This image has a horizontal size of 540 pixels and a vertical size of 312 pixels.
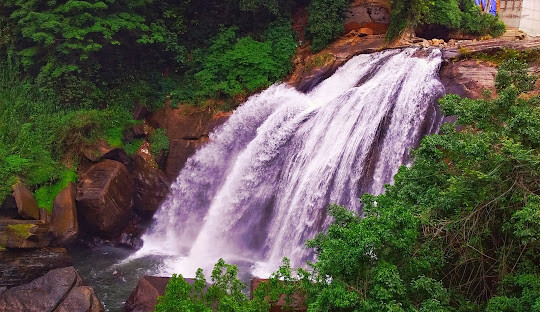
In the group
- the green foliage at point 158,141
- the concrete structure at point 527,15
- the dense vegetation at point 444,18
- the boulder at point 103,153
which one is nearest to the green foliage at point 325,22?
the dense vegetation at point 444,18

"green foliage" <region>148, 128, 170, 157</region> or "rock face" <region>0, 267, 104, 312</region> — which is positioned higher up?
"green foliage" <region>148, 128, 170, 157</region>

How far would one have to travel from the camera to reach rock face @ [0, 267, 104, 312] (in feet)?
39.0

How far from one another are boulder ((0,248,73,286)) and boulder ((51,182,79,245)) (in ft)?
1.93

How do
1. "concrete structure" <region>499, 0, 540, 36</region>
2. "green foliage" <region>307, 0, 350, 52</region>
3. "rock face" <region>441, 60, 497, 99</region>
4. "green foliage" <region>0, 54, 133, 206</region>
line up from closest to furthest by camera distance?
"rock face" <region>441, 60, 497, 99</region>, "green foliage" <region>0, 54, 133, 206</region>, "green foliage" <region>307, 0, 350, 52</region>, "concrete structure" <region>499, 0, 540, 36</region>

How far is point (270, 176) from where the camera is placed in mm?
15891

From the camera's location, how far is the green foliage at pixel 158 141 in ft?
60.0

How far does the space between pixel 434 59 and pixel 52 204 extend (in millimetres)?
13323

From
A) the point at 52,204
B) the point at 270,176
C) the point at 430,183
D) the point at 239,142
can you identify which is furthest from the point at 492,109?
the point at 52,204

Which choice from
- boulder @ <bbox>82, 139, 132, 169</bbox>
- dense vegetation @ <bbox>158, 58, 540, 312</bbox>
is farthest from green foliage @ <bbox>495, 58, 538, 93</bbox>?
boulder @ <bbox>82, 139, 132, 169</bbox>

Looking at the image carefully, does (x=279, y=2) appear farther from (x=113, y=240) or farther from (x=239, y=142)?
(x=113, y=240)

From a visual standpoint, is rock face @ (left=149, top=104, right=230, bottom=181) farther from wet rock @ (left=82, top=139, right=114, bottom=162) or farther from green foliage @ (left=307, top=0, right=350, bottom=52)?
green foliage @ (left=307, top=0, right=350, bottom=52)

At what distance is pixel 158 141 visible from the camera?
1844 cm

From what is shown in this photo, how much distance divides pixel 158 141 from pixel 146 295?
7788 millimetres

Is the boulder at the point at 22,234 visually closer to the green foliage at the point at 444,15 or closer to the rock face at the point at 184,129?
the rock face at the point at 184,129
